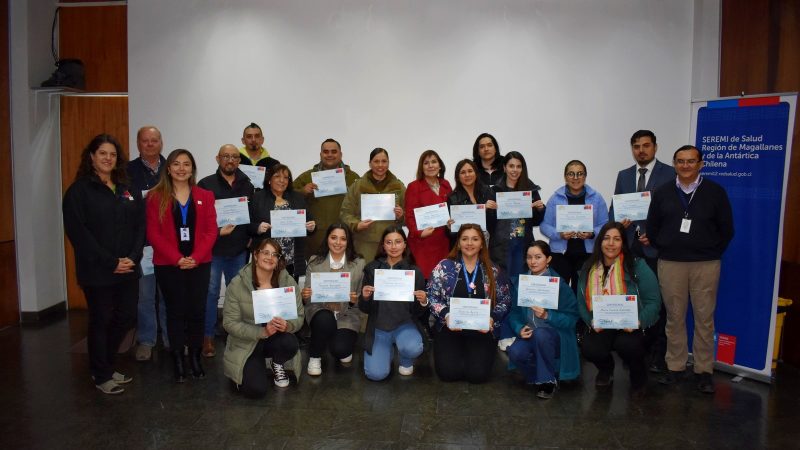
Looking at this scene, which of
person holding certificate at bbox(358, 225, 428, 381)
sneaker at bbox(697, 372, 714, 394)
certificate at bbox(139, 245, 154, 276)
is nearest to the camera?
sneaker at bbox(697, 372, 714, 394)

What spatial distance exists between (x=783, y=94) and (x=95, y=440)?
17.6ft

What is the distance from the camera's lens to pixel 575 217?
16.5 feet

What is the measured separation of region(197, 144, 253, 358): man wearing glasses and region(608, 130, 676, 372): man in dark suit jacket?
10.7 ft

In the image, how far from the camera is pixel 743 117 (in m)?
4.77

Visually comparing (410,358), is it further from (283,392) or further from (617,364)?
(617,364)

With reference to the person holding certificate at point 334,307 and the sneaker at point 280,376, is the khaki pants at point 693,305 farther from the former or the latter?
the sneaker at point 280,376

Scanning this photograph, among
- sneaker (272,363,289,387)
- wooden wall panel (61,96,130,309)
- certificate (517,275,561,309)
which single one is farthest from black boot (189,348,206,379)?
wooden wall panel (61,96,130,309)

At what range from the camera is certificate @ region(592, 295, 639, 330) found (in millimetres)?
4258

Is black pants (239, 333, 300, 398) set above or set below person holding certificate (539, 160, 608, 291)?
below

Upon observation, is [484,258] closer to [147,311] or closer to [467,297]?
[467,297]

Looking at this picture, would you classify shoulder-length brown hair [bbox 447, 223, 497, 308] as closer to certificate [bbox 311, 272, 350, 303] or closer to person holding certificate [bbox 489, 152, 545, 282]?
person holding certificate [bbox 489, 152, 545, 282]

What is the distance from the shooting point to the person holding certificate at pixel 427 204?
5.31 m

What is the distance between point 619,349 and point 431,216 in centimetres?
184

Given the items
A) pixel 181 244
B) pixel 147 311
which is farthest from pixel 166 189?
pixel 147 311
